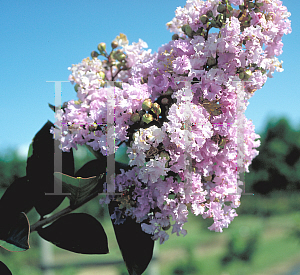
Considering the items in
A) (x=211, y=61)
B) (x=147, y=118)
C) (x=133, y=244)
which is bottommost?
(x=133, y=244)

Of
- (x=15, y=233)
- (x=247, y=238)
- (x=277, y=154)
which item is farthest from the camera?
(x=277, y=154)

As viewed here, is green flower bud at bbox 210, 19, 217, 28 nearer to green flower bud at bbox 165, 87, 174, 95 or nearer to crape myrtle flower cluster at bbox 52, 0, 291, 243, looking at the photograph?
crape myrtle flower cluster at bbox 52, 0, 291, 243

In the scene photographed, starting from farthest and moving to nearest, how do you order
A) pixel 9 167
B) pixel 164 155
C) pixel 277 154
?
1. pixel 277 154
2. pixel 9 167
3. pixel 164 155

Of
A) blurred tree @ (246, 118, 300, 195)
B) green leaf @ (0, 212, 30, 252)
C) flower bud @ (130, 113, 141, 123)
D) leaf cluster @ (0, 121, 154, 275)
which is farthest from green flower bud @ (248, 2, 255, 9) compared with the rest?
blurred tree @ (246, 118, 300, 195)

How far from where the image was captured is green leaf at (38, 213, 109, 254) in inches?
32.8

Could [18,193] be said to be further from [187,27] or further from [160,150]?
[187,27]

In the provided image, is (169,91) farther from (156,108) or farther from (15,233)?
(15,233)

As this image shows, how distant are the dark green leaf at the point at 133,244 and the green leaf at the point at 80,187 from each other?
68 millimetres

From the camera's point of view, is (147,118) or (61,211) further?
(61,211)

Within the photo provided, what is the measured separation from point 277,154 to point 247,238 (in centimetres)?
591

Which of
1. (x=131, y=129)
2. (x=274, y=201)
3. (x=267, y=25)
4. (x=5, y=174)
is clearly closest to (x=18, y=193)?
(x=131, y=129)

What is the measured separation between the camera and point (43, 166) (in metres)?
0.94

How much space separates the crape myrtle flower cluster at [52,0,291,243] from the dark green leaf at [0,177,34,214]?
0.83ft

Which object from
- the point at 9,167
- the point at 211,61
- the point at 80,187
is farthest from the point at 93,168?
the point at 9,167
